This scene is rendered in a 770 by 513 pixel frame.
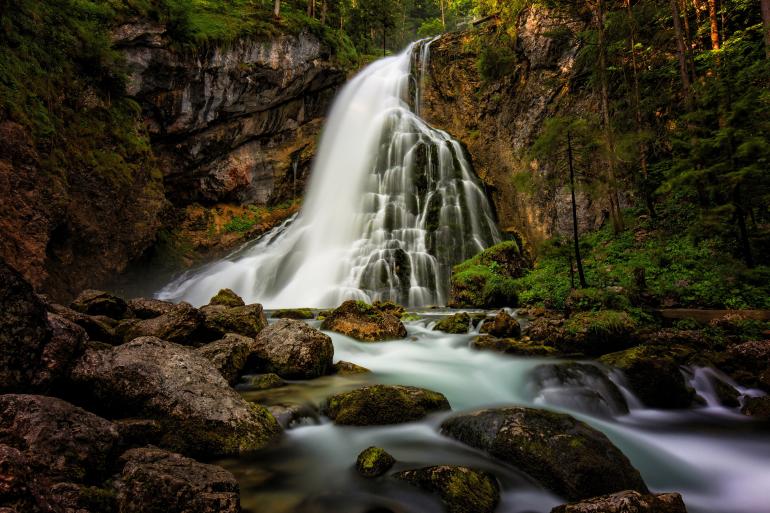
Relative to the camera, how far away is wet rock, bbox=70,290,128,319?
927 centimetres

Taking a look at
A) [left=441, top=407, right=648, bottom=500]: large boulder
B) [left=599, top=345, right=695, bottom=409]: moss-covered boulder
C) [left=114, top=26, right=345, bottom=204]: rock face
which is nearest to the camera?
[left=441, top=407, right=648, bottom=500]: large boulder

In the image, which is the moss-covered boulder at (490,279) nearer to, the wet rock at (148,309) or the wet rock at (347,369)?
the wet rock at (347,369)

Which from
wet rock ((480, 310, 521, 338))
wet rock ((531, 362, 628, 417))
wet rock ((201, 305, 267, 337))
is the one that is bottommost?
wet rock ((531, 362, 628, 417))

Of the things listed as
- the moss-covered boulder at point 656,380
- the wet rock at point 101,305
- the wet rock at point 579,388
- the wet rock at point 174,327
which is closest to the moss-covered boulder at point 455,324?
the wet rock at point 579,388

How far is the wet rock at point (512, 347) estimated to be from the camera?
795 cm

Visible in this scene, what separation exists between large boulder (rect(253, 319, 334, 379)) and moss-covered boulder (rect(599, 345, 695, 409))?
5.03 metres

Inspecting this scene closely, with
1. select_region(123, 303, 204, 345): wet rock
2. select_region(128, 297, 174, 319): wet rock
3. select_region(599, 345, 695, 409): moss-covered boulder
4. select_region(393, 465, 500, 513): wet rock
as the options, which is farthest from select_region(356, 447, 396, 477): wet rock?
select_region(128, 297, 174, 319): wet rock

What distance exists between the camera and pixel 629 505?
2.68 meters

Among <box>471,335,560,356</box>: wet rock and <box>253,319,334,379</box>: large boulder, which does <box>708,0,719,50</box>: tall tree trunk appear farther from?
<box>253,319,334,379</box>: large boulder

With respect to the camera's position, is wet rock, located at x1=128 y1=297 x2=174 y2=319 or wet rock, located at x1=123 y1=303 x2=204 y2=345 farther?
wet rock, located at x1=128 y1=297 x2=174 y2=319

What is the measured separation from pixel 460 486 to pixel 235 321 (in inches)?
254

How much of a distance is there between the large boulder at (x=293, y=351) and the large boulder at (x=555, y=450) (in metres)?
3.02

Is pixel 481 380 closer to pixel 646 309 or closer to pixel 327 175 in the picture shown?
pixel 646 309

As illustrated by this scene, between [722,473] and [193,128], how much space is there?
2635cm
